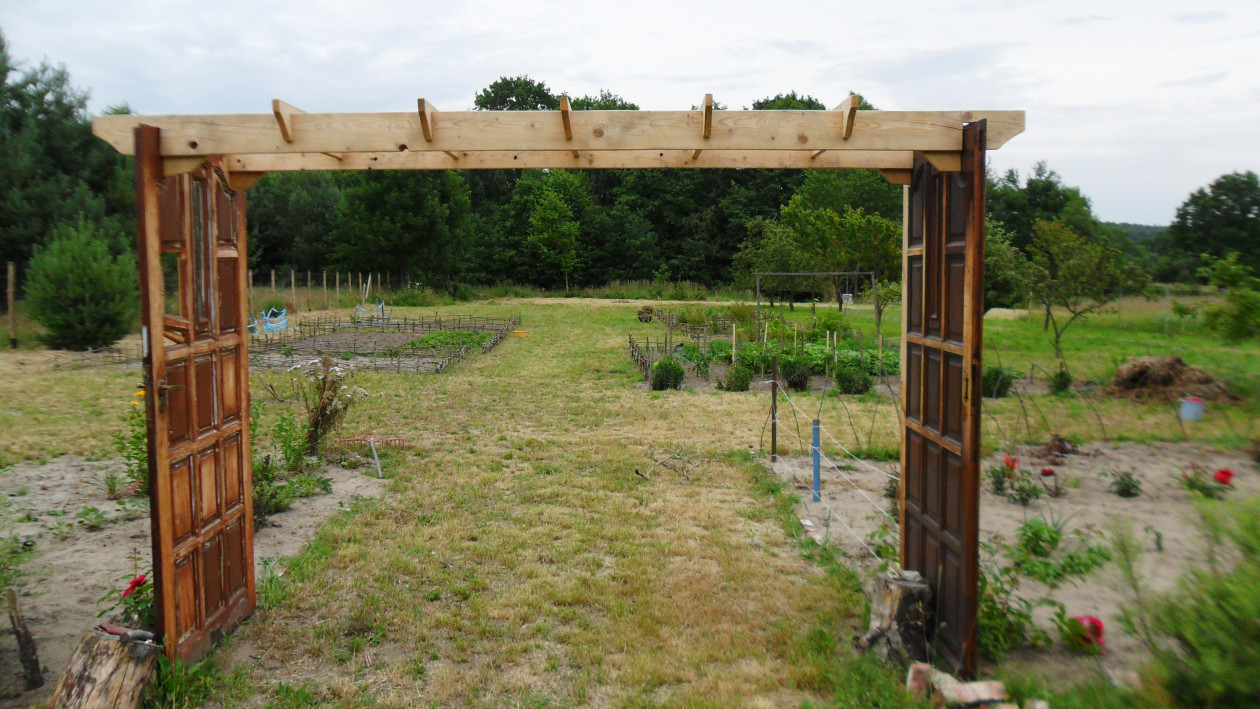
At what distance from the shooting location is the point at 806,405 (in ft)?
44.5

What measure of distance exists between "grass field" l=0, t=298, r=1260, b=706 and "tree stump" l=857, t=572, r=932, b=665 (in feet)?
0.70

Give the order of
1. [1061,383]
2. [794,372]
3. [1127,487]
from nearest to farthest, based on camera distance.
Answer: [1127,487] < [1061,383] < [794,372]

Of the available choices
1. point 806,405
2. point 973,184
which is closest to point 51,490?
point 973,184

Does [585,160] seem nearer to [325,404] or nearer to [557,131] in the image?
[557,131]

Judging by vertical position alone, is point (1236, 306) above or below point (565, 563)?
above

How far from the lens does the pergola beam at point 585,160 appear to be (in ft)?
16.1

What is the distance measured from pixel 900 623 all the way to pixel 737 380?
1083 cm

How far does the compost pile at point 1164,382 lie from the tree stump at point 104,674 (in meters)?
14.3

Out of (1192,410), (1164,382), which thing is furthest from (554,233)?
(1192,410)

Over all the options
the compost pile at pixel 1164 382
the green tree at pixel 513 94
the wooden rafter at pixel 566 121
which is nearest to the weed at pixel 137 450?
the wooden rafter at pixel 566 121

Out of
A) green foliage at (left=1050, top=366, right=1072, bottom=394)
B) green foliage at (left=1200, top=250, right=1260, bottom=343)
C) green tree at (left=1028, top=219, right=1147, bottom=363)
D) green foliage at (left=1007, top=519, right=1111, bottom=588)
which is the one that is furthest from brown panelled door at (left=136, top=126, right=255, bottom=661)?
green tree at (left=1028, top=219, right=1147, bottom=363)

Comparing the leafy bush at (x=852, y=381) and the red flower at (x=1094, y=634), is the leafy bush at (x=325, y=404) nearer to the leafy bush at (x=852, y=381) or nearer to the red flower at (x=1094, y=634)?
the red flower at (x=1094, y=634)

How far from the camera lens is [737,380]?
50.4 feet

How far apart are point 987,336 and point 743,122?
20745 millimetres
